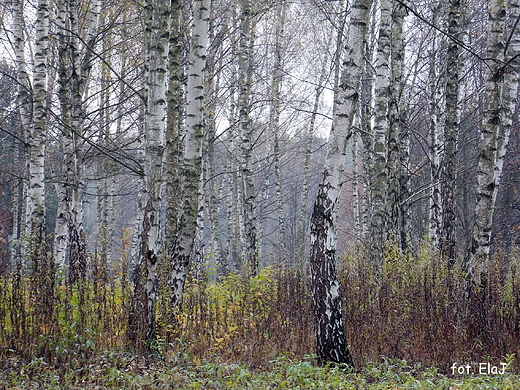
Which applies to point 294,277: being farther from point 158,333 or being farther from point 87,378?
point 87,378

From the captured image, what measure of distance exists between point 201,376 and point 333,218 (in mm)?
2285

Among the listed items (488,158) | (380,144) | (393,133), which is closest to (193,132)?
(380,144)

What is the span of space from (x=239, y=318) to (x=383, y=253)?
2.92 m

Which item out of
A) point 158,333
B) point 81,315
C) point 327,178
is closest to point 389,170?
point 327,178

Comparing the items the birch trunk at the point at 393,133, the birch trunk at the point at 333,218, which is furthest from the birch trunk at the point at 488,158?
the birch trunk at the point at 393,133

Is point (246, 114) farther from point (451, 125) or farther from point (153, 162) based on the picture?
point (153, 162)

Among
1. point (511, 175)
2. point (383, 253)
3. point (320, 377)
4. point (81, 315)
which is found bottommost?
point (320, 377)

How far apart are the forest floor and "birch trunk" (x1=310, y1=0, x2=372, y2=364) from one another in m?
0.35

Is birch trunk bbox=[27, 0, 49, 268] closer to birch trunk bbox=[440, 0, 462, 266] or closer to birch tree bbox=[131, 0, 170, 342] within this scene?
birch tree bbox=[131, 0, 170, 342]

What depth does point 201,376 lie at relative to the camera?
16.8ft

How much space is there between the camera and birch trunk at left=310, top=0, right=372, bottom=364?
219 inches

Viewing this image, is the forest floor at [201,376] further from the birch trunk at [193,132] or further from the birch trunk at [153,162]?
the birch trunk at [193,132]

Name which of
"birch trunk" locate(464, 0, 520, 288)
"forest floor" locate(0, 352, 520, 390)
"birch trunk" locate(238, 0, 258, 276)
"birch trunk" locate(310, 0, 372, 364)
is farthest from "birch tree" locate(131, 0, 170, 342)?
"birch trunk" locate(464, 0, 520, 288)

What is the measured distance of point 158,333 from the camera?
6145 millimetres
